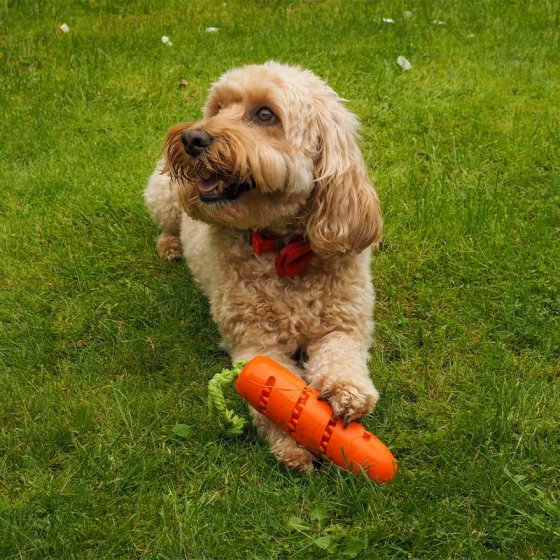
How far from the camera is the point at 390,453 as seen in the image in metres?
2.64

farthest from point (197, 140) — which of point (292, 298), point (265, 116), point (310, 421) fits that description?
point (310, 421)

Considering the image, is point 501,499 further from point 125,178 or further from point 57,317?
point 125,178

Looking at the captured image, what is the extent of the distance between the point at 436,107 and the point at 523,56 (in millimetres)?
1453

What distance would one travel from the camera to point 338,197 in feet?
9.85

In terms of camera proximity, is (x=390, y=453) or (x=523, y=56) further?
(x=523, y=56)

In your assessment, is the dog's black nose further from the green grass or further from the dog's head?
the green grass

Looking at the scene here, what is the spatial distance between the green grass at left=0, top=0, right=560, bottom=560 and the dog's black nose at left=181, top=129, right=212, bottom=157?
1134 millimetres

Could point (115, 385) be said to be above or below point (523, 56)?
below

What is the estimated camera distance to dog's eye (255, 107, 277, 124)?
299 cm

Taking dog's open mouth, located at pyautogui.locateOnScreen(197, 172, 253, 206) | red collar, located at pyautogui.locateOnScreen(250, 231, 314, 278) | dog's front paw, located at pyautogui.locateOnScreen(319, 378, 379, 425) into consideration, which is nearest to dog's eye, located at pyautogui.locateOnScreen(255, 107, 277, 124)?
dog's open mouth, located at pyautogui.locateOnScreen(197, 172, 253, 206)

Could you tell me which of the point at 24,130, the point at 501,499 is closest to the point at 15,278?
the point at 24,130

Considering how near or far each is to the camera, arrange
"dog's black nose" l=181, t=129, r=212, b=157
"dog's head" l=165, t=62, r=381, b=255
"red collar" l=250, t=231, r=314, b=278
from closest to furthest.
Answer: "dog's black nose" l=181, t=129, r=212, b=157 → "dog's head" l=165, t=62, r=381, b=255 → "red collar" l=250, t=231, r=314, b=278

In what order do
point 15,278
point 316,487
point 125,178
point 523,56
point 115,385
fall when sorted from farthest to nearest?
point 523,56 → point 125,178 → point 15,278 → point 115,385 → point 316,487

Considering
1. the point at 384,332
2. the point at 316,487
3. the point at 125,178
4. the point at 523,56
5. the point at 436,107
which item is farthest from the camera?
the point at 523,56
